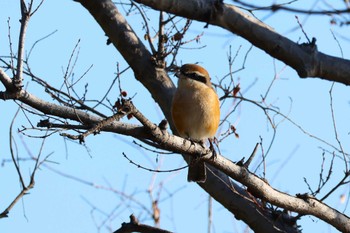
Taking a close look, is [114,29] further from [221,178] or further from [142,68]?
[221,178]

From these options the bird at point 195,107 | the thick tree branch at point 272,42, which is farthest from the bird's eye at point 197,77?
the thick tree branch at point 272,42

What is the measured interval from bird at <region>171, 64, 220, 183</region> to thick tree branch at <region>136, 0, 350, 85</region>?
7.39ft

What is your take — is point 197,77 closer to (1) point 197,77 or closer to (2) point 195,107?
(1) point 197,77

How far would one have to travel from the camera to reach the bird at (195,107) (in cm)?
602

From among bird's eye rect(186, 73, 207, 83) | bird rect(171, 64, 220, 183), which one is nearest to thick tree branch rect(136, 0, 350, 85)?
bird rect(171, 64, 220, 183)

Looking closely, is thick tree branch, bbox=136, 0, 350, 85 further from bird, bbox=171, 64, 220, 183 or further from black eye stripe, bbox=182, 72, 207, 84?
black eye stripe, bbox=182, 72, 207, 84

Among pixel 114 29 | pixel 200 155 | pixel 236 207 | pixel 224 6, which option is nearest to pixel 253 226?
pixel 236 207

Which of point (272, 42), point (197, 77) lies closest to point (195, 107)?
point (197, 77)

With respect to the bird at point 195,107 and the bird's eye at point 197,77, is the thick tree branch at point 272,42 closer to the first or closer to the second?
the bird at point 195,107

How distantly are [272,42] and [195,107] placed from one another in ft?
7.95

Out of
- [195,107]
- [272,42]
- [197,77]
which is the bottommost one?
[272,42]

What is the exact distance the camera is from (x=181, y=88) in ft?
20.0

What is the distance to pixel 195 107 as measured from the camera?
20.0 feet

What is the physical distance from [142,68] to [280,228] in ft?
6.32
